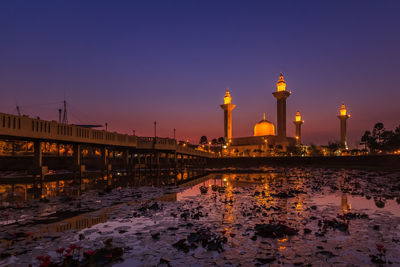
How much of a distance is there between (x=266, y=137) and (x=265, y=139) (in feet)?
4.97

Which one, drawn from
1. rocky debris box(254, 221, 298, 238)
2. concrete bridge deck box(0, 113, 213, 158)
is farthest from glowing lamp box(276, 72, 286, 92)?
rocky debris box(254, 221, 298, 238)

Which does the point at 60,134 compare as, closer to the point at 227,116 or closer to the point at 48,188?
the point at 48,188

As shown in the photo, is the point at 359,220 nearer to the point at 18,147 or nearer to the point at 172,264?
the point at 172,264

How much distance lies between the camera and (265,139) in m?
139

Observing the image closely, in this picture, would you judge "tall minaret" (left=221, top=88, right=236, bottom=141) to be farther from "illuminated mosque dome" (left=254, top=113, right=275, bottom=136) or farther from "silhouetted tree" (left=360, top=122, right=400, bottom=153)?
"silhouetted tree" (left=360, top=122, right=400, bottom=153)

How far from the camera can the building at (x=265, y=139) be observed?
129 metres

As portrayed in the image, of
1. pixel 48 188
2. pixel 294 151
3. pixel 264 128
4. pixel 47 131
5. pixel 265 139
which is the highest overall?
pixel 264 128

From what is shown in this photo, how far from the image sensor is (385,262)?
6355mm

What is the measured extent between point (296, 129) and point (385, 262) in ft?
565

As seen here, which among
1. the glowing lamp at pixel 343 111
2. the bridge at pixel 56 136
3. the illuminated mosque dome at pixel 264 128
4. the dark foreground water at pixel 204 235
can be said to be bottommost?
the dark foreground water at pixel 204 235

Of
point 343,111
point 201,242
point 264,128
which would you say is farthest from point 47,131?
point 343,111

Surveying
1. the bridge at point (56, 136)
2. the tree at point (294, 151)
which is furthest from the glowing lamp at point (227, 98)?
the bridge at point (56, 136)

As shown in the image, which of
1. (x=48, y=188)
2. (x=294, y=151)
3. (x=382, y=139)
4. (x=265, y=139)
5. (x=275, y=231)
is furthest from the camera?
(x=265, y=139)

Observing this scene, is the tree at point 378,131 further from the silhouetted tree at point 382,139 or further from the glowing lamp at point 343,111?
the glowing lamp at point 343,111
